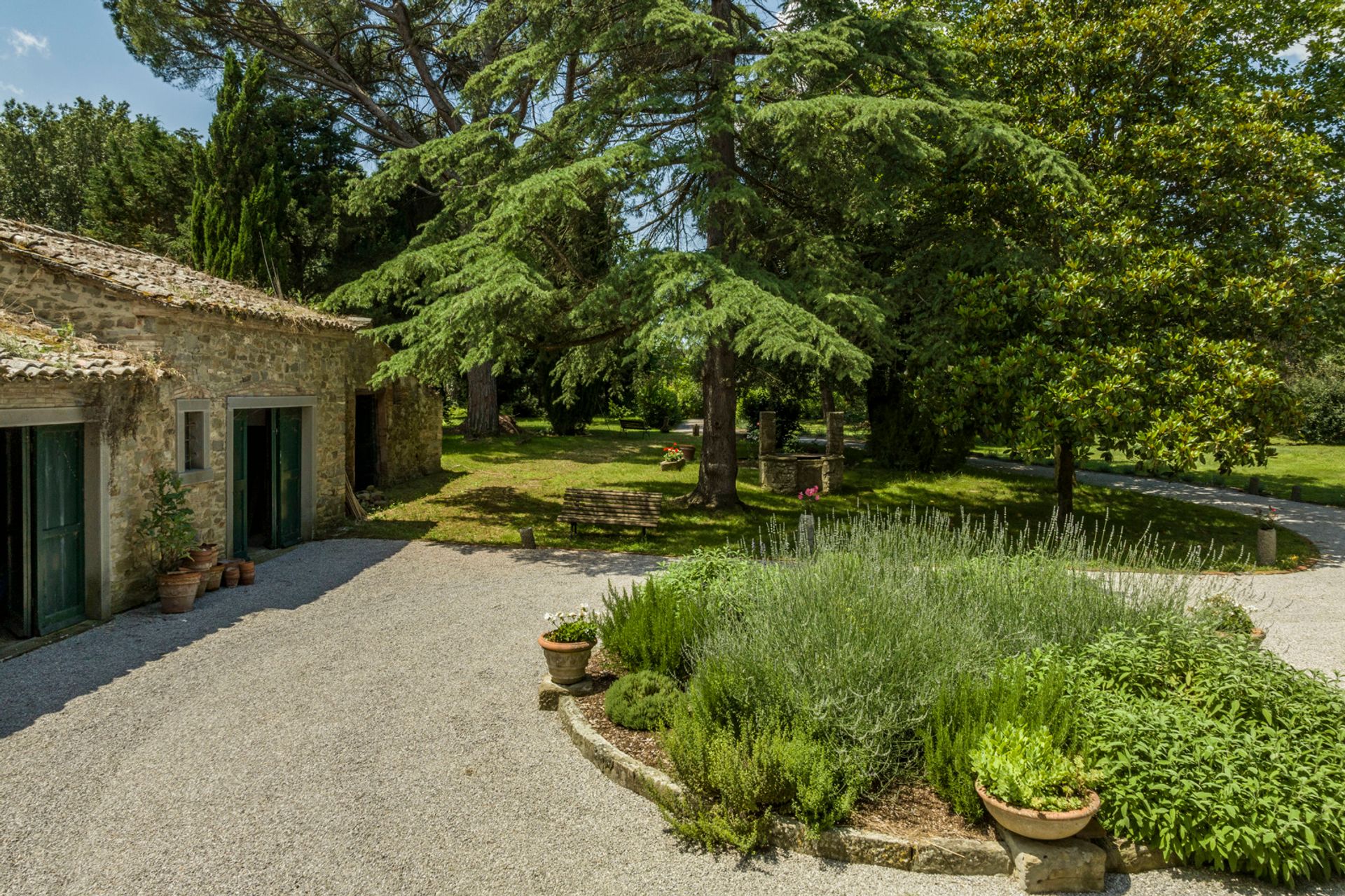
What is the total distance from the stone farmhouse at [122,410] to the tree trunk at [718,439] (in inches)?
265

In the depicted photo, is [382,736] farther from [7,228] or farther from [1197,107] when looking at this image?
[1197,107]

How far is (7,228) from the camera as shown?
27.6ft

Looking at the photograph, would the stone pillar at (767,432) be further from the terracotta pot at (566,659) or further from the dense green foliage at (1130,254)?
the terracotta pot at (566,659)

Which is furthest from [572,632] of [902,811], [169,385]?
[169,385]

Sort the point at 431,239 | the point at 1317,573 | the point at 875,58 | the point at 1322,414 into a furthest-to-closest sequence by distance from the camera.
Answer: the point at 1322,414 → the point at 431,239 → the point at 875,58 → the point at 1317,573

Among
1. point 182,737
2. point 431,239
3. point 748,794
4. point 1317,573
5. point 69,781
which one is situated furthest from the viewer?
point 431,239

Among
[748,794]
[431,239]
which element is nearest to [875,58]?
[431,239]

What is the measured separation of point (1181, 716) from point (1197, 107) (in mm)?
14176

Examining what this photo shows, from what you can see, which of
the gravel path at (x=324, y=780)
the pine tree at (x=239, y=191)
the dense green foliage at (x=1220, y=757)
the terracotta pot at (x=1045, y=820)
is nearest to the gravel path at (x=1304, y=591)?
the dense green foliage at (x=1220, y=757)

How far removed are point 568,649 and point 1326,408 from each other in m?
36.9

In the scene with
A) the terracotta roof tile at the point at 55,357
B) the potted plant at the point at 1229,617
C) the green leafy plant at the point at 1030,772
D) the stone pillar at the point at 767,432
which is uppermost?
the terracotta roof tile at the point at 55,357

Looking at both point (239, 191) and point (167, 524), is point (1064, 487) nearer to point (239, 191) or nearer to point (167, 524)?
point (167, 524)

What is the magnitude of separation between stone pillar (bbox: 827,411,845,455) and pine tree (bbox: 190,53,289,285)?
49.2ft

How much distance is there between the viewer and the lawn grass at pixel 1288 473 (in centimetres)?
2020
